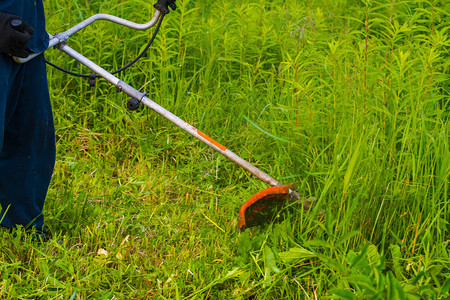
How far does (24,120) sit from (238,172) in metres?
1.35

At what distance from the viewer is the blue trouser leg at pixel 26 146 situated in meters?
2.17

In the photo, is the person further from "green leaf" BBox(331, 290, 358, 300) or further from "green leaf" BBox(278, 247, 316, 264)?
"green leaf" BBox(331, 290, 358, 300)

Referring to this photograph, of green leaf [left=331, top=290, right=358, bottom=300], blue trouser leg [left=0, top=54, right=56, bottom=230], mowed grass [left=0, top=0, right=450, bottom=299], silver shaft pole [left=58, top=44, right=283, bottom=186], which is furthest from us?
silver shaft pole [left=58, top=44, right=283, bottom=186]

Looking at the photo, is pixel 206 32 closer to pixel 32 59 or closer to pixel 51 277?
pixel 32 59

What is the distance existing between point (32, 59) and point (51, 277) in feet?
3.35

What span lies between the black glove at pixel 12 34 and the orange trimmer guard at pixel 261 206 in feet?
4.02

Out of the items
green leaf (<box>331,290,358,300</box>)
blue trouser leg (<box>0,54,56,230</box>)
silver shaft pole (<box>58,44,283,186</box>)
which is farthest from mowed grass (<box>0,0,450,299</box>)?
silver shaft pole (<box>58,44,283,186</box>)

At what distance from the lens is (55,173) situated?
303cm

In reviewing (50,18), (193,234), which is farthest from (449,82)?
(50,18)

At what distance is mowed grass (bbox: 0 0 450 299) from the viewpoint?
2.29 meters

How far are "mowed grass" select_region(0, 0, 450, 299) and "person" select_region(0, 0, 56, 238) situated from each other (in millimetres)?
176

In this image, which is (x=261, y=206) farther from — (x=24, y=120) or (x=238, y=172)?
(x=24, y=120)

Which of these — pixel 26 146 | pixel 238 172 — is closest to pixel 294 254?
pixel 238 172

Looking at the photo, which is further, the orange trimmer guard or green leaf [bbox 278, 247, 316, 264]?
the orange trimmer guard
